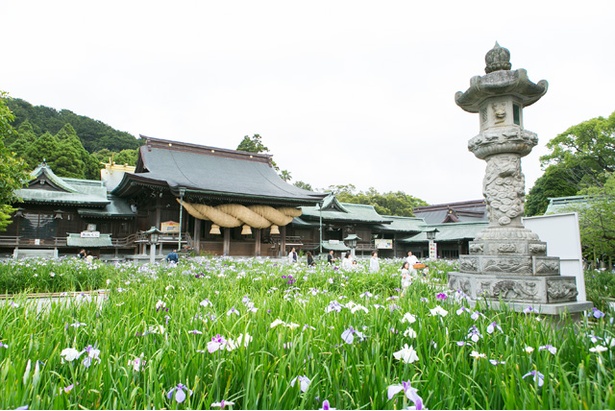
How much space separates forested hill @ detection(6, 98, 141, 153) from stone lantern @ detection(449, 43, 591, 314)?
5701 centimetres

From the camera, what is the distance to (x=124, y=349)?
2.17m

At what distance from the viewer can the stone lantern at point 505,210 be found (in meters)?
4.30

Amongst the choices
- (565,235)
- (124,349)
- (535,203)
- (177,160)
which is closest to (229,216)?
(177,160)

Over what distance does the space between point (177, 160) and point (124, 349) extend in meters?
24.9

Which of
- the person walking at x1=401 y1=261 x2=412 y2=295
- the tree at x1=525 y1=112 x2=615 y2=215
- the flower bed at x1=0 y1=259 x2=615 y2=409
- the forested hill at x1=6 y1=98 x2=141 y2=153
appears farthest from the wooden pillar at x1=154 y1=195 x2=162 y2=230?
the forested hill at x1=6 y1=98 x2=141 y2=153

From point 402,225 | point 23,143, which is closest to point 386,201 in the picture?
point 402,225

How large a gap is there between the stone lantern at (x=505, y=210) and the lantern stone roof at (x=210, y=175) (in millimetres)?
15086

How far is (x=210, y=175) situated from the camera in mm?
25016

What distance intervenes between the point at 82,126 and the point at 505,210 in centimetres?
6450

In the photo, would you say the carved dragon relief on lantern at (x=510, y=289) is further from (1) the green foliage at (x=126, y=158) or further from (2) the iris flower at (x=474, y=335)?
(1) the green foliage at (x=126, y=158)

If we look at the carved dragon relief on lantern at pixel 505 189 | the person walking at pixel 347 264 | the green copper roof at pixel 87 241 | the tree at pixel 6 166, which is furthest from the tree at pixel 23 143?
the carved dragon relief on lantern at pixel 505 189

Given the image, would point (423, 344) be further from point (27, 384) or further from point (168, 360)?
point (27, 384)

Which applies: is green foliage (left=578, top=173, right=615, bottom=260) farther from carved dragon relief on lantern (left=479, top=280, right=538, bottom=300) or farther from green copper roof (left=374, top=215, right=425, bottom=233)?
green copper roof (left=374, top=215, right=425, bottom=233)

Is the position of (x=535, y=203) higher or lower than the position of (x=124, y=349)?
higher
